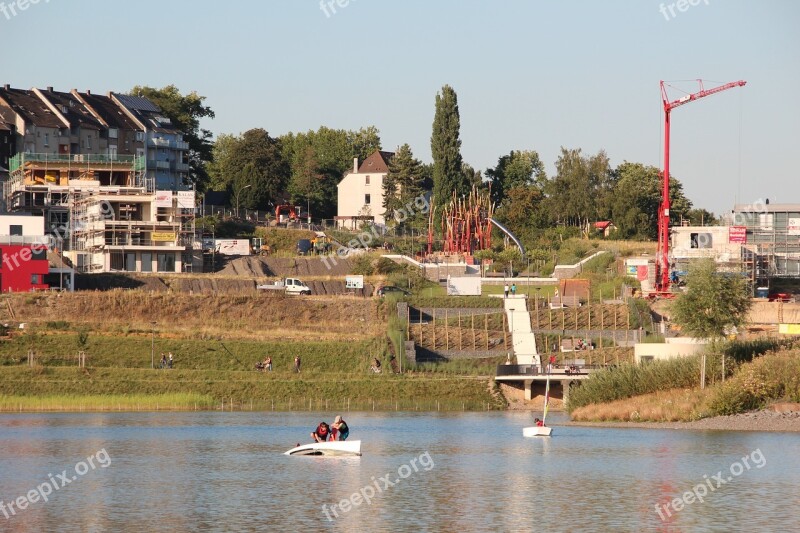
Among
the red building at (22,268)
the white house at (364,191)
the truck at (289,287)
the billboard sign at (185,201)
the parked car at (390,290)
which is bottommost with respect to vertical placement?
the parked car at (390,290)

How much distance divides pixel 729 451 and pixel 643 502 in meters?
12.7

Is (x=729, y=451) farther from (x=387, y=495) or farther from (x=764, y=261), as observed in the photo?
(x=764, y=261)

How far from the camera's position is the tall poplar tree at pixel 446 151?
15188 cm

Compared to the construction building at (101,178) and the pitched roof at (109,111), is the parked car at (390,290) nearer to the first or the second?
the construction building at (101,178)

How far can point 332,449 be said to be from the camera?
2170 inches

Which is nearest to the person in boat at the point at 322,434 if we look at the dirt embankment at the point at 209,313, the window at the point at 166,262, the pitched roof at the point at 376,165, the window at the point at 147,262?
the dirt embankment at the point at 209,313

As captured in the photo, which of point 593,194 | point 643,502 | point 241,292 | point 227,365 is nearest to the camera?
point 643,502

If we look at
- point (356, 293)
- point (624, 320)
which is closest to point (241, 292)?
point (356, 293)

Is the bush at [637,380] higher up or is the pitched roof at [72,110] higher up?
the pitched roof at [72,110]

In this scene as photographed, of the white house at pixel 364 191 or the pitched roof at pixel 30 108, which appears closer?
the pitched roof at pixel 30 108

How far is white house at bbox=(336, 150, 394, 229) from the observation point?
178m

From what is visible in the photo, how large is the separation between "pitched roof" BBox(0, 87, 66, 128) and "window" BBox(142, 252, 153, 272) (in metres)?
23.8

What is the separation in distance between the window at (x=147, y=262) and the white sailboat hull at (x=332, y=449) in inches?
2884

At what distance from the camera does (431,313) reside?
10306cm
